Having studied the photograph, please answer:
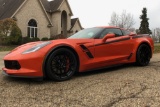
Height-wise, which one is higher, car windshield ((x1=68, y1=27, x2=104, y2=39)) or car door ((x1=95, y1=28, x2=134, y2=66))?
car windshield ((x1=68, y1=27, x2=104, y2=39))

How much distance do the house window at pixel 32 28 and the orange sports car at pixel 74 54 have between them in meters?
24.9

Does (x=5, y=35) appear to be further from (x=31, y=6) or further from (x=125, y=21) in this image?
(x=125, y=21)

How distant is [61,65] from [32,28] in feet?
87.6

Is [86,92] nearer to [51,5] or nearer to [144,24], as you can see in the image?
[51,5]

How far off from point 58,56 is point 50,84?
24.9 inches

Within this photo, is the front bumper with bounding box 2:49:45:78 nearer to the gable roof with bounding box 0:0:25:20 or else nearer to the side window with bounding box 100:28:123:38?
the side window with bounding box 100:28:123:38

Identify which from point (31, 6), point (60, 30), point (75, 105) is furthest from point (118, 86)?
point (60, 30)

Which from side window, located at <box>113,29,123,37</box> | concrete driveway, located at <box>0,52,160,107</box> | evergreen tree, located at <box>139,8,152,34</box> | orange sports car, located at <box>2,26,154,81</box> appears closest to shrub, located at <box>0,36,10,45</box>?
orange sports car, located at <box>2,26,154,81</box>

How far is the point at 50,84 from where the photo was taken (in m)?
4.70

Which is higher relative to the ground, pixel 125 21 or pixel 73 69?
pixel 125 21

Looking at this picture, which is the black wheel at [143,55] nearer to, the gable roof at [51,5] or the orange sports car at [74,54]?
the orange sports car at [74,54]

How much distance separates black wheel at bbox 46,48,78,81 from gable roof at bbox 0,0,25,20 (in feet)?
82.0

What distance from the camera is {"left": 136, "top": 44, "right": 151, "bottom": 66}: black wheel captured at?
680cm

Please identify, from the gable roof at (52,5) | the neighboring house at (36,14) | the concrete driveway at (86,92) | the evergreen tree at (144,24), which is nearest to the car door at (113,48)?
the concrete driveway at (86,92)
